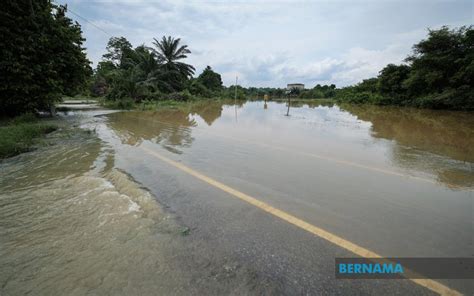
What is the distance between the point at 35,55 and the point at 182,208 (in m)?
12.4

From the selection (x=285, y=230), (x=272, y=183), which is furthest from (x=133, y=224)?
(x=272, y=183)

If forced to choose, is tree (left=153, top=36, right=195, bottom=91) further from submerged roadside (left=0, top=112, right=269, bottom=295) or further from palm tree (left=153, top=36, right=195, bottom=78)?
submerged roadside (left=0, top=112, right=269, bottom=295)

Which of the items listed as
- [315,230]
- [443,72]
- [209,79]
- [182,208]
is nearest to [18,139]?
[182,208]

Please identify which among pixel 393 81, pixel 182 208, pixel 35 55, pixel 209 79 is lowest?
pixel 182 208

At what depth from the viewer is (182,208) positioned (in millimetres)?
3141

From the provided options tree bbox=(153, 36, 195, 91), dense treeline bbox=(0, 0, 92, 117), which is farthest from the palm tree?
dense treeline bbox=(0, 0, 92, 117)

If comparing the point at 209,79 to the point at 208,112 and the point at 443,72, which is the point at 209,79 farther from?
the point at 443,72

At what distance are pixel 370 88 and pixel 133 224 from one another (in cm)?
4915

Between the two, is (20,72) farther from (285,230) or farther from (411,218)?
(411,218)

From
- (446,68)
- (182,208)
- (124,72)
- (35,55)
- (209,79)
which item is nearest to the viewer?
(182,208)

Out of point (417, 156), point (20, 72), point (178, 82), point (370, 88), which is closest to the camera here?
point (417, 156)

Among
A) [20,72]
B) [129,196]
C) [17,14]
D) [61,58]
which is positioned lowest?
[129,196]

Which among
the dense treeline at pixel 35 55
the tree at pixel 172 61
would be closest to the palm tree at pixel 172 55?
the tree at pixel 172 61

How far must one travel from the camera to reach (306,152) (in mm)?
6348
